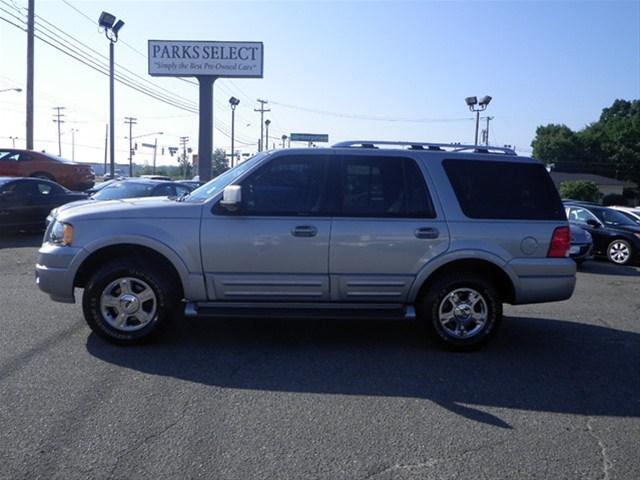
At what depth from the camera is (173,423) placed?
4.08 m

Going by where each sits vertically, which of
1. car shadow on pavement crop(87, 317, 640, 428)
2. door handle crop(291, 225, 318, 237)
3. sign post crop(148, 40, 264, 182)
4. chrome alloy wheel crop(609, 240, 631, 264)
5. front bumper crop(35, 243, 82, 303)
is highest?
sign post crop(148, 40, 264, 182)

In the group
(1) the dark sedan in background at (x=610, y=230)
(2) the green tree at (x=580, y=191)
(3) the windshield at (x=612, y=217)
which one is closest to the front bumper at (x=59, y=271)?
(1) the dark sedan in background at (x=610, y=230)

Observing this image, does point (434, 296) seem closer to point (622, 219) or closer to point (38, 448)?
point (38, 448)

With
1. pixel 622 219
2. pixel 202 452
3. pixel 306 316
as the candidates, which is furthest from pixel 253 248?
pixel 622 219

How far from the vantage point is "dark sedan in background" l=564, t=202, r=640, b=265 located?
1440cm

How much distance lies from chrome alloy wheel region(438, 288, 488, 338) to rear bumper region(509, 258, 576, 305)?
0.40 meters

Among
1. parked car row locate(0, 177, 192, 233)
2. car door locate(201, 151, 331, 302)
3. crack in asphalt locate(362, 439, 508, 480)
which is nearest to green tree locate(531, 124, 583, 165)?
parked car row locate(0, 177, 192, 233)

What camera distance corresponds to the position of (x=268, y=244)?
5586 millimetres

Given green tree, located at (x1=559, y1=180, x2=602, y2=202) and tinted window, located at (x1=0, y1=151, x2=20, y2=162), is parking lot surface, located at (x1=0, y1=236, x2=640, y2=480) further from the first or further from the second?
green tree, located at (x1=559, y1=180, x2=602, y2=202)

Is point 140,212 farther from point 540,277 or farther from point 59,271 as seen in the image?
point 540,277

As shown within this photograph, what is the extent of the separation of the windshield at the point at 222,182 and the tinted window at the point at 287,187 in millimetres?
200

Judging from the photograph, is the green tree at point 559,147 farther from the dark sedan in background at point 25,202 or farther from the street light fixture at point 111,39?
the dark sedan in background at point 25,202

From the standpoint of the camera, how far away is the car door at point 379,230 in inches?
223

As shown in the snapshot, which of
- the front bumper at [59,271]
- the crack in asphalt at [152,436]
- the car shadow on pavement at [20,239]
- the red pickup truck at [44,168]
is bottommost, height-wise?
the crack in asphalt at [152,436]
